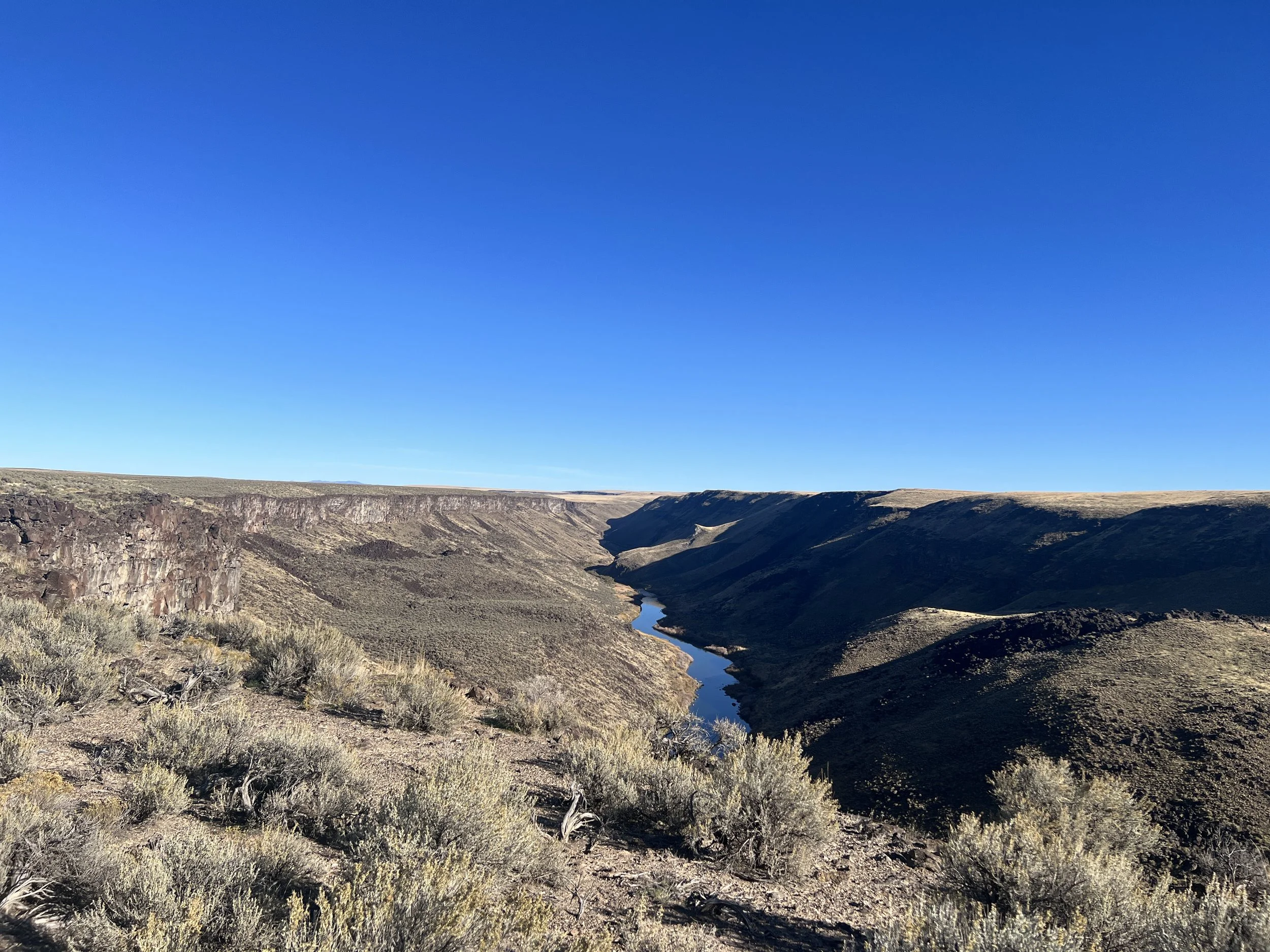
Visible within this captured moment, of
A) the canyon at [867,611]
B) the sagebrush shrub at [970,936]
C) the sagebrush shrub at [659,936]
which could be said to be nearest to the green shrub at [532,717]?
the sagebrush shrub at [659,936]

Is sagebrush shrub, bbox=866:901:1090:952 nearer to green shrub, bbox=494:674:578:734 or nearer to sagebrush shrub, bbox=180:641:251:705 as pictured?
green shrub, bbox=494:674:578:734

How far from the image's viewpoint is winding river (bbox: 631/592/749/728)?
131ft

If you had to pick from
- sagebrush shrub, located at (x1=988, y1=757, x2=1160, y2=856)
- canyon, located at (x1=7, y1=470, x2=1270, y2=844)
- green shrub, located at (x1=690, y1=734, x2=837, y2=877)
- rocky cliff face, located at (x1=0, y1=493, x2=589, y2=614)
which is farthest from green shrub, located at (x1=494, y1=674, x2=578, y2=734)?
rocky cliff face, located at (x1=0, y1=493, x2=589, y2=614)

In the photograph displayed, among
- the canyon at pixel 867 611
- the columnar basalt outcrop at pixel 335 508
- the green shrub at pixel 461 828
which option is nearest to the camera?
the green shrub at pixel 461 828

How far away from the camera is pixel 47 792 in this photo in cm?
840

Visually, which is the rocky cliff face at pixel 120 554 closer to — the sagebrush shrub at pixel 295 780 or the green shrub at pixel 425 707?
the green shrub at pixel 425 707

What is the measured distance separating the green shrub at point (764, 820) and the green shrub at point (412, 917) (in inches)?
219

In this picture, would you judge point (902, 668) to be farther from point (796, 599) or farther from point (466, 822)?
point (466, 822)

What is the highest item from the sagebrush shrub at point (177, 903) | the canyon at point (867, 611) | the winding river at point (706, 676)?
the sagebrush shrub at point (177, 903)

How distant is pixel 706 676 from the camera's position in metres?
50.0

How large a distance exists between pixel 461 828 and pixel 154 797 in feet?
17.9

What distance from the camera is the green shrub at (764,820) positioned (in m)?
10.4

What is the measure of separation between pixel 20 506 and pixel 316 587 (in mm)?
19724

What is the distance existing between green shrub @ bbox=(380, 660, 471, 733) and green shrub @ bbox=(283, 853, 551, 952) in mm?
10561
